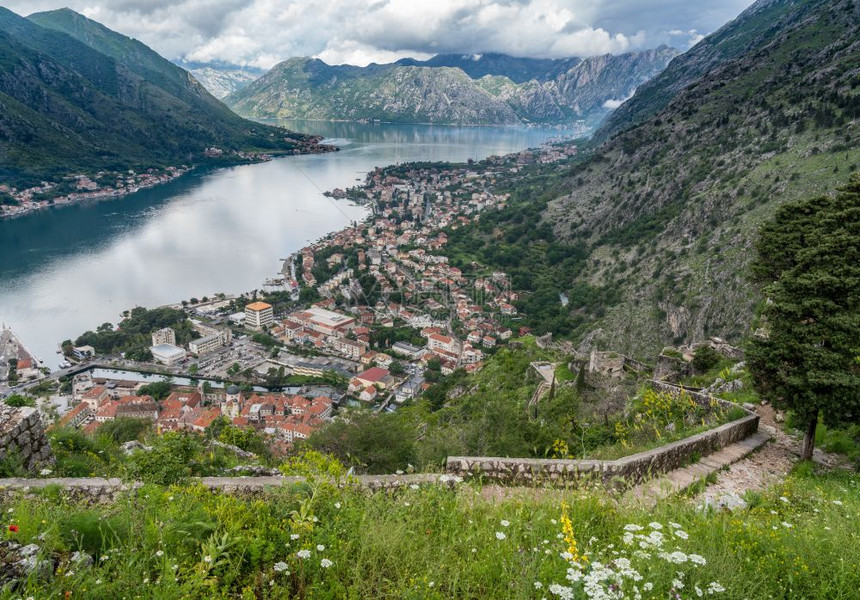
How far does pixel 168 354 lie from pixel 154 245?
25.0 metres

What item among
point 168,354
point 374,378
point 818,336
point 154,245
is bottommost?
point 168,354

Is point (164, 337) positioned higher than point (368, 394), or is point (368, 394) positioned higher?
point (164, 337)

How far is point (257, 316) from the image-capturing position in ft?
121

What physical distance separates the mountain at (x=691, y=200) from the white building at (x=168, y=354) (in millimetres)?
24094

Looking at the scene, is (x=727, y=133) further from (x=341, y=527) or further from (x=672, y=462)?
(x=341, y=527)

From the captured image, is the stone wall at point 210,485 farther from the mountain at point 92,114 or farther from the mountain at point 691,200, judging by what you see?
the mountain at point 92,114

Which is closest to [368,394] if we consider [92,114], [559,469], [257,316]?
[257,316]

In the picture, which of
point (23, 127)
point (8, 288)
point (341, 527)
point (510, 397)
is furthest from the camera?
point (23, 127)

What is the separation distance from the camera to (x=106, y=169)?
279ft

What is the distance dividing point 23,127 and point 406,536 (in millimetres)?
110694

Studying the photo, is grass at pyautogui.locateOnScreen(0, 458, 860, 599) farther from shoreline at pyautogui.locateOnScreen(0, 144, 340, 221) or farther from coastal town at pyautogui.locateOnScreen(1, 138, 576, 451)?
shoreline at pyautogui.locateOnScreen(0, 144, 340, 221)

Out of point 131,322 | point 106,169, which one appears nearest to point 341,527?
point 131,322

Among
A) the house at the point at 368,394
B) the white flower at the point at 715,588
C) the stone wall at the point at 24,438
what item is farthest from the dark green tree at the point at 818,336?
the house at the point at 368,394

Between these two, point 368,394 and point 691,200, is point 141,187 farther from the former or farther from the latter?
point 691,200
